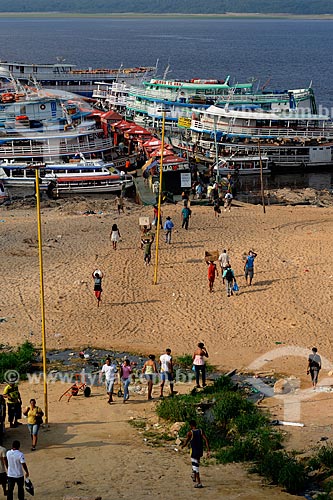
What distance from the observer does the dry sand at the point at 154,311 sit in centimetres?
1443

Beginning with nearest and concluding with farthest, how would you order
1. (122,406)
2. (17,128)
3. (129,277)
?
(122,406), (129,277), (17,128)

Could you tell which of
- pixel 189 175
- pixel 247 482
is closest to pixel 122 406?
pixel 247 482

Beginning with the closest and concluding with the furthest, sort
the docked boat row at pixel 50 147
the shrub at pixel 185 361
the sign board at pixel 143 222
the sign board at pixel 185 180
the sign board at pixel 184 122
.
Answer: the shrub at pixel 185 361
the sign board at pixel 143 222
the sign board at pixel 185 180
the docked boat row at pixel 50 147
the sign board at pixel 184 122

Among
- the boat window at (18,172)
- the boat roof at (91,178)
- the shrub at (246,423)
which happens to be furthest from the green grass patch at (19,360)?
the boat window at (18,172)

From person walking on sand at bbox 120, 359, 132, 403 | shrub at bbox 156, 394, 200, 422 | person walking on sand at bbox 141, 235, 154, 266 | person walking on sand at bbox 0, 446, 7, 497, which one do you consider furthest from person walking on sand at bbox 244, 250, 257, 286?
person walking on sand at bbox 0, 446, 7, 497

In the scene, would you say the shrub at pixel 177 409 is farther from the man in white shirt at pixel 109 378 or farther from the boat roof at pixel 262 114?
the boat roof at pixel 262 114

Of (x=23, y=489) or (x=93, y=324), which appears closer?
(x=23, y=489)

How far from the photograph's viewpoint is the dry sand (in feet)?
47.3

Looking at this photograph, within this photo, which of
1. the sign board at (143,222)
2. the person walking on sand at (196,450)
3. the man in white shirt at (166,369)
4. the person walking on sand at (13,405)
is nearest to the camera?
the person walking on sand at (196,450)

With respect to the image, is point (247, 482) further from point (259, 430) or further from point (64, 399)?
point (64, 399)

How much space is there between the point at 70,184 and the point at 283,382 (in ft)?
84.6

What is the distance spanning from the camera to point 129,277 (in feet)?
87.5

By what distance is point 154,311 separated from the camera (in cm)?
2394

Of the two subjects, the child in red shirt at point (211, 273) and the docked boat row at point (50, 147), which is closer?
the child in red shirt at point (211, 273)
